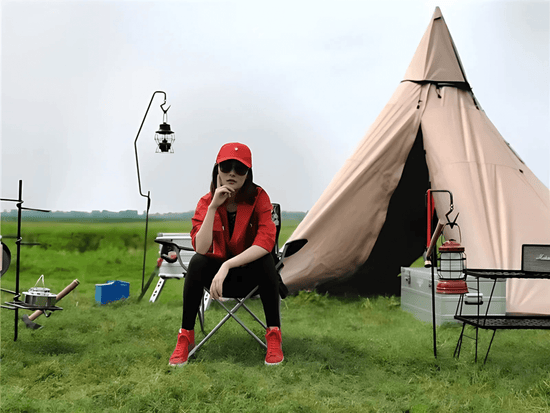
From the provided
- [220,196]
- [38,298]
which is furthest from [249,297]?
[38,298]

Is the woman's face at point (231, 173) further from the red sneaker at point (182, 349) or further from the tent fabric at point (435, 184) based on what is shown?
the tent fabric at point (435, 184)

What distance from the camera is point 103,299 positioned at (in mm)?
3855

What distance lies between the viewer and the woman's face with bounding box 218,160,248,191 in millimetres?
2188

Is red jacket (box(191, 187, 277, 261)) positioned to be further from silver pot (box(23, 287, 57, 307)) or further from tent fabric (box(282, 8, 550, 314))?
tent fabric (box(282, 8, 550, 314))

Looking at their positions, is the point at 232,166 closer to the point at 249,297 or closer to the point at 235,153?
the point at 235,153

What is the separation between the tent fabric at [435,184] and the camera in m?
3.43

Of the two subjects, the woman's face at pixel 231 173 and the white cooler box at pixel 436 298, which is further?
the white cooler box at pixel 436 298

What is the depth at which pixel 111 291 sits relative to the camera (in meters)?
3.94

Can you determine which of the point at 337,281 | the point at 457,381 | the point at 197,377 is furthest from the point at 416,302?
the point at 197,377

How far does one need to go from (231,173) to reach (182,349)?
782mm

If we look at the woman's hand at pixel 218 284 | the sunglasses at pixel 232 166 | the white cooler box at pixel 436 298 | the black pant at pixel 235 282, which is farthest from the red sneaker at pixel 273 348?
the white cooler box at pixel 436 298

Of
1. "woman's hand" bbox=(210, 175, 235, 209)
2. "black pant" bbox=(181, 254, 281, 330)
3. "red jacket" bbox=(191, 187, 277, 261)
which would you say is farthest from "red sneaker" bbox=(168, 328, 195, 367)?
"woman's hand" bbox=(210, 175, 235, 209)

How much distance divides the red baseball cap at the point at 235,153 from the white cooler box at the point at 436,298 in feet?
5.24

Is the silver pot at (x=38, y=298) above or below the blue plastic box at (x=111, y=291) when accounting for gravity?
above
